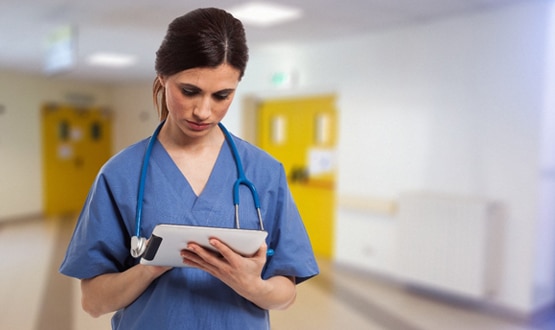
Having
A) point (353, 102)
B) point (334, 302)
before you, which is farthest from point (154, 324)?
point (353, 102)

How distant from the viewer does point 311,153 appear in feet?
12.1

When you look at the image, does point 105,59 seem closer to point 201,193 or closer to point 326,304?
point 326,304

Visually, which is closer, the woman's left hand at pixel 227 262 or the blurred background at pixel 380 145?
the woman's left hand at pixel 227 262

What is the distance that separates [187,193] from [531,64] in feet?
8.85

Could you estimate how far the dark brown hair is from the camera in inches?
25.4

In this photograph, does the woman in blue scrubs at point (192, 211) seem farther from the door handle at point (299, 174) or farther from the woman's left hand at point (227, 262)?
the door handle at point (299, 174)

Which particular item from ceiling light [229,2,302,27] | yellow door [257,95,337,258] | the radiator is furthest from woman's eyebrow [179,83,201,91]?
the radiator

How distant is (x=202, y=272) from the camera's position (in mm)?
734

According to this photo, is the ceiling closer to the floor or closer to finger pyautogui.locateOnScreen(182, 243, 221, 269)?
the floor

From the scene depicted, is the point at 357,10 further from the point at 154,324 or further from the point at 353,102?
the point at 154,324

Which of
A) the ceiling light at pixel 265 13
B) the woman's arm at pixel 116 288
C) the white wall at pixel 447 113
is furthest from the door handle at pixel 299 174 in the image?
the woman's arm at pixel 116 288

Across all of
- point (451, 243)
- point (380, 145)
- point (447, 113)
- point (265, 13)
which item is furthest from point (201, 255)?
point (380, 145)

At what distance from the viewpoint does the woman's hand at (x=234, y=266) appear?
606mm

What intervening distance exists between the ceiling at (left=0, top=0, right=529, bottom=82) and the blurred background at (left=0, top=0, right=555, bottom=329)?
0.06ft
